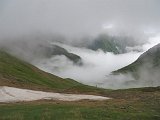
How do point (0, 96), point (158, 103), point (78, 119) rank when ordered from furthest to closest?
point (0, 96) → point (158, 103) → point (78, 119)

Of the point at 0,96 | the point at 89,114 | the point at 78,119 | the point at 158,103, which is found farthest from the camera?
the point at 0,96

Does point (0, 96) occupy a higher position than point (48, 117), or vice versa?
point (0, 96)

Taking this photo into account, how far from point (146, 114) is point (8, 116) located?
60.4 feet

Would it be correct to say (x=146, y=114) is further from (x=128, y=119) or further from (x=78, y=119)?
(x=78, y=119)

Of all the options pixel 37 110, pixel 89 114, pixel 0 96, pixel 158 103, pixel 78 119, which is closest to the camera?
pixel 78 119

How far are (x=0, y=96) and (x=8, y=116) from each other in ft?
110

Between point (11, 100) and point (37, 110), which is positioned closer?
point (37, 110)

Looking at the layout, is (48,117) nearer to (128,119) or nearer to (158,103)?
(128,119)

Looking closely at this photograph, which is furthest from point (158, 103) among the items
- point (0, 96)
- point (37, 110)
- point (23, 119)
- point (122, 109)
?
point (0, 96)

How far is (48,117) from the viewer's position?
44.2m

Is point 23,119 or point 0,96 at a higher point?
point 0,96

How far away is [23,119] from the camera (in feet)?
144

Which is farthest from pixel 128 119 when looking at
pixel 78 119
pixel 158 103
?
pixel 158 103

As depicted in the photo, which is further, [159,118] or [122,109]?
[122,109]
